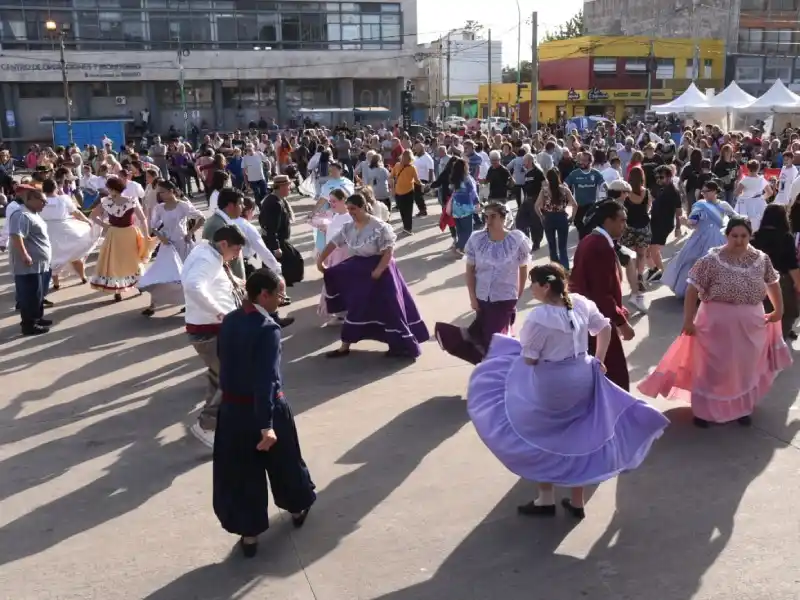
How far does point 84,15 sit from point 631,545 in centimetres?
5130

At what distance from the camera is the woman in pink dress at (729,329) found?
6.02m

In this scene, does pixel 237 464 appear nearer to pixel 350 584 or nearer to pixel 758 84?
pixel 350 584

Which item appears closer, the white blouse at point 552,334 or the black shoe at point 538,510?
the white blouse at point 552,334

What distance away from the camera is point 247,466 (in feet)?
14.8

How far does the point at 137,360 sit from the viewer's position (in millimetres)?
8500

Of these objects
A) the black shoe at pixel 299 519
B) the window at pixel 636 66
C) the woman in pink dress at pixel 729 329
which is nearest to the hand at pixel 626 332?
the woman in pink dress at pixel 729 329

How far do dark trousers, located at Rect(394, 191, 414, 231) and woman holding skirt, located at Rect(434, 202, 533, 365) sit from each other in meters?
8.52

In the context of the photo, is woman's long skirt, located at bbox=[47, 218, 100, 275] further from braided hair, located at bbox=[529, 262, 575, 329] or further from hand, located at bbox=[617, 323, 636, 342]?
braided hair, located at bbox=[529, 262, 575, 329]

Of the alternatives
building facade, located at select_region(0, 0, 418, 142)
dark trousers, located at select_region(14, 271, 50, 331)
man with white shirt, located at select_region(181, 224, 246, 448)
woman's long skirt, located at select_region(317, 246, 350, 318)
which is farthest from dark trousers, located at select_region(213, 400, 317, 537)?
building facade, located at select_region(0, 0, 418, 142)

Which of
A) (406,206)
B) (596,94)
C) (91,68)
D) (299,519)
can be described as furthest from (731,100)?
(91,68)

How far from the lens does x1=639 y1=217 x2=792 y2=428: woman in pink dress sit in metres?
6.02

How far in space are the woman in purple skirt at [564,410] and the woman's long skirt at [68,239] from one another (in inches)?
307

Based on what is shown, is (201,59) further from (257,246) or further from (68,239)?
(257,246)

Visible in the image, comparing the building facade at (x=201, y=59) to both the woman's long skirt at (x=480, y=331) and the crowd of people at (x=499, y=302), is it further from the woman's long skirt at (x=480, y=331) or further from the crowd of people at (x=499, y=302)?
the woman's long skirt at (x=480, y=331)
